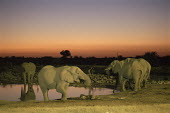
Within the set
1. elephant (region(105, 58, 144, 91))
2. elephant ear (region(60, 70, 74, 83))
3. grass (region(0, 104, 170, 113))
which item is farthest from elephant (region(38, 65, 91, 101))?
elephant (region(105, 58, 144, 91))

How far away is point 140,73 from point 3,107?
978 cm

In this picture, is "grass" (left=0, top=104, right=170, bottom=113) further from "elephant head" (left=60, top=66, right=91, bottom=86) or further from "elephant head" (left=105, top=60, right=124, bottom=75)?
"elephant head" (left=105, top=60, right=124, bottom=75)

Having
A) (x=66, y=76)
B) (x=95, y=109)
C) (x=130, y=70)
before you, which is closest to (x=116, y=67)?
(x=130, y=70)

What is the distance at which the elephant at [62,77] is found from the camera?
13.9 metres

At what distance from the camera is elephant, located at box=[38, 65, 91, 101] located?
13.9m

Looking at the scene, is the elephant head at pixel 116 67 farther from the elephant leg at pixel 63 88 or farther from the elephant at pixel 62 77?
the elephant leg at pixel 63 88

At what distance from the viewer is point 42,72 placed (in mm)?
14523

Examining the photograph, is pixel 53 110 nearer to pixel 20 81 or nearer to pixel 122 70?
pixel 122 70

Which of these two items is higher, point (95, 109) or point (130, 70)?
point (130, 70)

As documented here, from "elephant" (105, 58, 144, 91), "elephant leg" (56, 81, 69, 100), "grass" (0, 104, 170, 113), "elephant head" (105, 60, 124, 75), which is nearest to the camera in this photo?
"grass" (0, 104, 170, 113)

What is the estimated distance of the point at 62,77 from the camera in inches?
545

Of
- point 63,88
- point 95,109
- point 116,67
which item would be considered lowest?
point 95,109

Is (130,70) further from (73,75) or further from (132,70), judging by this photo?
(73,75)

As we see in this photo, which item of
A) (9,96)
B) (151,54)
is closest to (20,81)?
(9,96)
